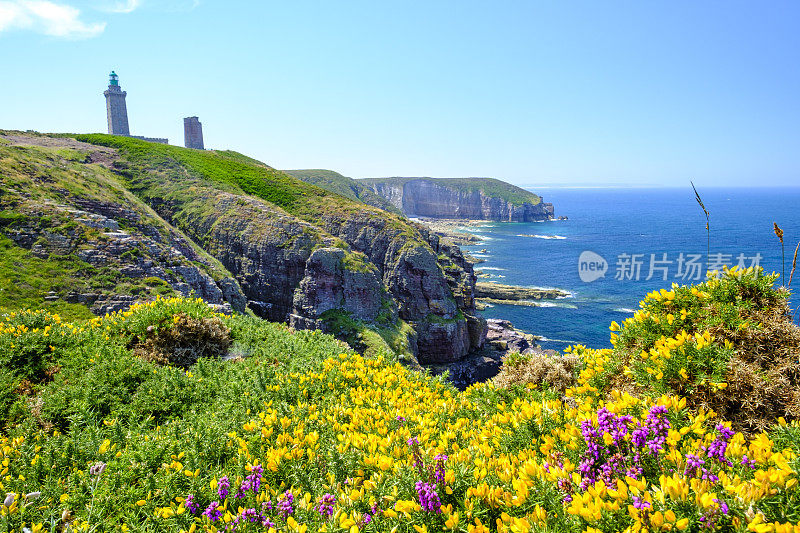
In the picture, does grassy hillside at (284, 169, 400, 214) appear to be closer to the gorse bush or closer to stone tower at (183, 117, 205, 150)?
stone tower at (183, 117, 205, 150)

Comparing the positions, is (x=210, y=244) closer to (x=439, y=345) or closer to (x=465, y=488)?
(x=439, y=345)

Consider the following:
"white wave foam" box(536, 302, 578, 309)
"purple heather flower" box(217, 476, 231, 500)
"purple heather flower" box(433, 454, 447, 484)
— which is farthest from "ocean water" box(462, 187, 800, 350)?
"purple heather flower" box(217, 476, 231, 500)

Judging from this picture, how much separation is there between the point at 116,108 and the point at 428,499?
460ft

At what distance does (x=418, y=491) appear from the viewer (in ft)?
11.7

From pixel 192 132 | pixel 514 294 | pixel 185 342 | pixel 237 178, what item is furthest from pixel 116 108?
pixel 185 342

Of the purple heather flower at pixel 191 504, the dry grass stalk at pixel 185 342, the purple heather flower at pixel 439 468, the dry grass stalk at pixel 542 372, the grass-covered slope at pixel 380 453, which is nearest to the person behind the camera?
the grass-covered slope at pixel 380 453

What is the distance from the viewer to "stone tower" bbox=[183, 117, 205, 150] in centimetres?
11525

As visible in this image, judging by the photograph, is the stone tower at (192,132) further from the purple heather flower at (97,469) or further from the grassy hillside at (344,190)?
the purple heather flower at (97,469)

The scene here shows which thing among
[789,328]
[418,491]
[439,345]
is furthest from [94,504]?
[439,345]

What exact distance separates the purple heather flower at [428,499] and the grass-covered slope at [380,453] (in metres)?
0.01

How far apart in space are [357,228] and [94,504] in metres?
57.4

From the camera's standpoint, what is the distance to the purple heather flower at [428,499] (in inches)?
137

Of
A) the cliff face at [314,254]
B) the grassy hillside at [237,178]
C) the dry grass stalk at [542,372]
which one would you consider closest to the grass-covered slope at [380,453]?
the dry grass stalk at [542,372]

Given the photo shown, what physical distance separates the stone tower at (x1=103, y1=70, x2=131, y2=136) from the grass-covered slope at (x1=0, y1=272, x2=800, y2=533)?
13147cm
